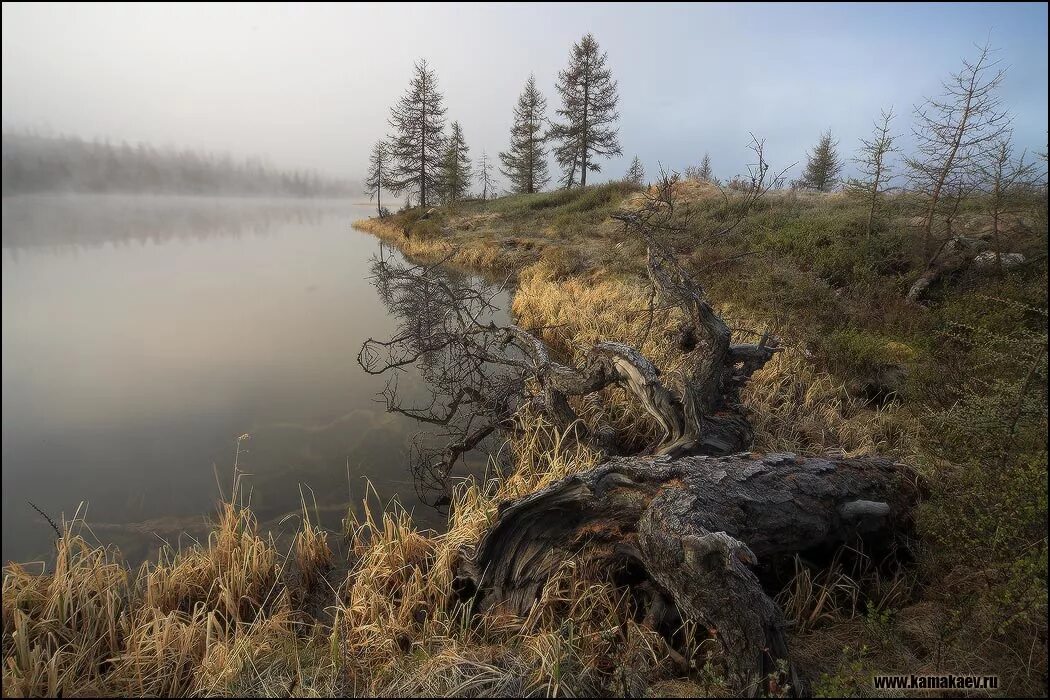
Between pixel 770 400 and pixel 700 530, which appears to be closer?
pixel 700 530

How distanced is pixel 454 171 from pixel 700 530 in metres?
42.2

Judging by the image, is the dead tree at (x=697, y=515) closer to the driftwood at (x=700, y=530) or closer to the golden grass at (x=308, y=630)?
the driftwood at (x=700, y=530)

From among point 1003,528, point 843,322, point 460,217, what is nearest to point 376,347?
point 843,322

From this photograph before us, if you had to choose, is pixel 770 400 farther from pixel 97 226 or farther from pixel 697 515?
pixel 97 226

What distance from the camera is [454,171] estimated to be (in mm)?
40656

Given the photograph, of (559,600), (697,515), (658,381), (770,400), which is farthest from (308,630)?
(770,400)

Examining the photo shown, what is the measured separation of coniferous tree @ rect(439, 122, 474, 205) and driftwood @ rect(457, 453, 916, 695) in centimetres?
3310

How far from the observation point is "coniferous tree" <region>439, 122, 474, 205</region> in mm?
38000

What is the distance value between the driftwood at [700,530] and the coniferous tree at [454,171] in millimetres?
33102

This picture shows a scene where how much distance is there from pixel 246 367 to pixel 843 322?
35.1 ft

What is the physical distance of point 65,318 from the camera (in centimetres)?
1038

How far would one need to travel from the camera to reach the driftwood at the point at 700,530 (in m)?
Result: 2.22

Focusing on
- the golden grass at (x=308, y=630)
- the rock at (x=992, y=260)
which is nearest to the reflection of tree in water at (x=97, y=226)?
the golden grass at (x=308, y=630)

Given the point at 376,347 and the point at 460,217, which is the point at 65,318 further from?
the point at 460,217
